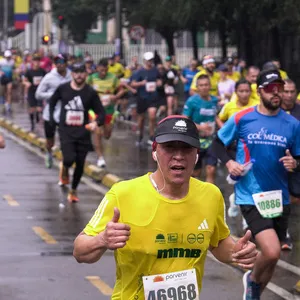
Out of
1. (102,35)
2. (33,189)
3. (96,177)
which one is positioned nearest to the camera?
(33,189)

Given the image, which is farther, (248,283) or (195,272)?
(248,283)

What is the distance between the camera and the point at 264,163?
8875 millimetres

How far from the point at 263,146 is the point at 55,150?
13.7 m

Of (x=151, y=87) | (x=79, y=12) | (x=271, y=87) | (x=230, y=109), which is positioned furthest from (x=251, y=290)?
(x=79, y=12)

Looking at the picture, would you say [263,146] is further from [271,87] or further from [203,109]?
[203,109]

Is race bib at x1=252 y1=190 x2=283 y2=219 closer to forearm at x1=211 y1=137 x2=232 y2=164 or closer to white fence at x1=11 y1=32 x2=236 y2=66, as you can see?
forearm at x1=211 y1=137 x2=232 y2=164

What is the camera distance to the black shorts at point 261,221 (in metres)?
8.75

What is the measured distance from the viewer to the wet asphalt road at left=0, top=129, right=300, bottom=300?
31.9 feet

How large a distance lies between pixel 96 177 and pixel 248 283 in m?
9.96

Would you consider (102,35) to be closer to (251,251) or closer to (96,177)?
(96,177)

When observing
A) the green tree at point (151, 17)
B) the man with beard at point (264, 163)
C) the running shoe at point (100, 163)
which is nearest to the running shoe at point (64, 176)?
the running shoe at point (100, 163)

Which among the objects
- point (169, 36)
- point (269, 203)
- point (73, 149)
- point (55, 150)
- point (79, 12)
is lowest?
point (55, 150)

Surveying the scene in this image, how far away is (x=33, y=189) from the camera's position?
1705 centimetres

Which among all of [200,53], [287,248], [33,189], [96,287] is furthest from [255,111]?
[200,53]
